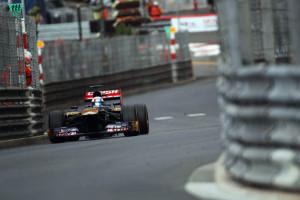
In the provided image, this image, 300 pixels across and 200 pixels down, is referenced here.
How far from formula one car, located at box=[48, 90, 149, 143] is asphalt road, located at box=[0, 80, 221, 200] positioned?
1399 mm

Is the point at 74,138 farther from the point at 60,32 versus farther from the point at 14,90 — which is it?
the point at 60,32

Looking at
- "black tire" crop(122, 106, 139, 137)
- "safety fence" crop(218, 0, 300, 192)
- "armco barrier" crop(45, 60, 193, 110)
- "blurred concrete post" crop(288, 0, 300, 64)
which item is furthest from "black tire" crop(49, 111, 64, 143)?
"armco barrier" crop(45, 60, 193, 110)

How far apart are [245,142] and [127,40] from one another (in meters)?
28.0

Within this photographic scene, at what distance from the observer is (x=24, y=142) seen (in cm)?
1812

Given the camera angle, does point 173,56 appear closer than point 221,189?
No

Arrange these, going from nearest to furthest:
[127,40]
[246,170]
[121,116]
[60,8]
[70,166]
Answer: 1. [246,170]
2. [70,166]
3. [121,116]
4. [127,40]
5. [60,8]

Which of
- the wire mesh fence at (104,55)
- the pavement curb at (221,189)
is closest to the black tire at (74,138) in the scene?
the pavement curb at (221,189)

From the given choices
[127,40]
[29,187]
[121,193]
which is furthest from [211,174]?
[127,40]

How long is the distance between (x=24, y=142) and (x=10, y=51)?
1.73 m

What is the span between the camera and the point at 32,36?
2000cm

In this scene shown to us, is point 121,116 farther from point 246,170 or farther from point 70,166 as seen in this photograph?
point 246,170

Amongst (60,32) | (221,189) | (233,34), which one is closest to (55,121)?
(233,34)

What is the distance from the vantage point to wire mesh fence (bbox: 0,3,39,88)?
18031 millimetres

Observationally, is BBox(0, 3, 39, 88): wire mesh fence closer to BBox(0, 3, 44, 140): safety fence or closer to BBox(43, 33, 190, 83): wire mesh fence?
BBox(0, 3, 44, 140): safety fence
